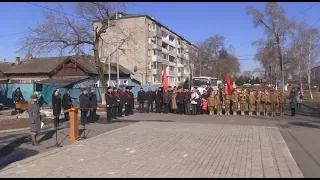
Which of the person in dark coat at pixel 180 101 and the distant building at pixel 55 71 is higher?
the distant building at pixel 55 71

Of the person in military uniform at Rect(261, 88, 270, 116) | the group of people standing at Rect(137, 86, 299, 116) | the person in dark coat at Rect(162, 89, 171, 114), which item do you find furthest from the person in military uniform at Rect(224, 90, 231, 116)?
the person in dark coat at Rect(162, 89, 171, 114)

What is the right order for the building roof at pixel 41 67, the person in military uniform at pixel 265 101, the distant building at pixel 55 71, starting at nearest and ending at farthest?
the person in military uniform at pixel 265 101
the distant building at pixel 55 71
the building roof at pixel 41 67

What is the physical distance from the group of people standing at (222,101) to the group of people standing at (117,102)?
2.38 meters

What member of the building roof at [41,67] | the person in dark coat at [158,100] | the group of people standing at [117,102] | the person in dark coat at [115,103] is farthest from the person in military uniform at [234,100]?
the building roof at [41,67]

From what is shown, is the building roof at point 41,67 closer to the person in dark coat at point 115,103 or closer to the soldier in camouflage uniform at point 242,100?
the person in dark coat at point 115,103

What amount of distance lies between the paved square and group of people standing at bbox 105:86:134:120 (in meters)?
4.85

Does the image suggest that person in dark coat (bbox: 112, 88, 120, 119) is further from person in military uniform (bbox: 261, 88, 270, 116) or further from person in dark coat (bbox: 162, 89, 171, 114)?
person in military uniform (bbox: 261, 88, 270, 116)

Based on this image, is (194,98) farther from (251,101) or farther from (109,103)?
(109,103)

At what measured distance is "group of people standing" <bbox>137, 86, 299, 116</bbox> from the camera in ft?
68.8

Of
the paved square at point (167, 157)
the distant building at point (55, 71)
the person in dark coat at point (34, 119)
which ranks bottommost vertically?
the paved square at point (167, 157)

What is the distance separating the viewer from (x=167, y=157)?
8.79 m

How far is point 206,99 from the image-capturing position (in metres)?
21.9

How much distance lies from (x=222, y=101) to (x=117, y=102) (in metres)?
6.76

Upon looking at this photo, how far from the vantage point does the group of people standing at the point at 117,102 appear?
58.5ft
